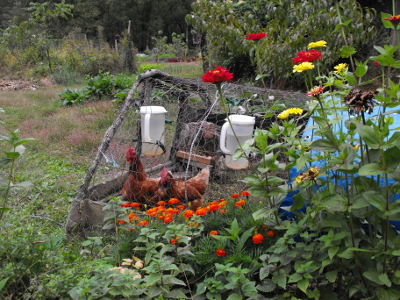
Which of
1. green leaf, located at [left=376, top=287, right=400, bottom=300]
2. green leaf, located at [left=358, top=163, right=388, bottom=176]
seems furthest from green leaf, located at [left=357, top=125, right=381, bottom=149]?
green leaf, located at [left=376, top=287, right=400, bottom=300]

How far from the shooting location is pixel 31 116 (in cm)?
633

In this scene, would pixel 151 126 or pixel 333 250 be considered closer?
pixel 333 250

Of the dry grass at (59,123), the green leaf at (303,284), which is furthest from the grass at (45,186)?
the green leaf at (303,284)

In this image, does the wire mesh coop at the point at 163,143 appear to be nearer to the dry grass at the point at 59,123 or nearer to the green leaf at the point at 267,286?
the green leaf at the point at 267,286

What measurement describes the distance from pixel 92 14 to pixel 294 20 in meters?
28.7

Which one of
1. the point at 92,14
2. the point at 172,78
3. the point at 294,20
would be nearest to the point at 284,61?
the point at 294,20

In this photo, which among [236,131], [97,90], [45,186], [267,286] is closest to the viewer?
[267,286]

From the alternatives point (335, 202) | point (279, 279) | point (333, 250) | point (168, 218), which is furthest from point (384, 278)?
point (168, 218)

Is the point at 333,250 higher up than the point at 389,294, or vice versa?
the point at 333,250

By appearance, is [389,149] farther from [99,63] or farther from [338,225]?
[99,63]

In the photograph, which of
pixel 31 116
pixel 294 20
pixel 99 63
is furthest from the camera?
pixel 99 63

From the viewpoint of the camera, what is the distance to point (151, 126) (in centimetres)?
262

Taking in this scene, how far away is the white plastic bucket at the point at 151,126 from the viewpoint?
8.37 feet

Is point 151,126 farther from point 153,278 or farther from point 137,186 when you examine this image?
point 153,278
